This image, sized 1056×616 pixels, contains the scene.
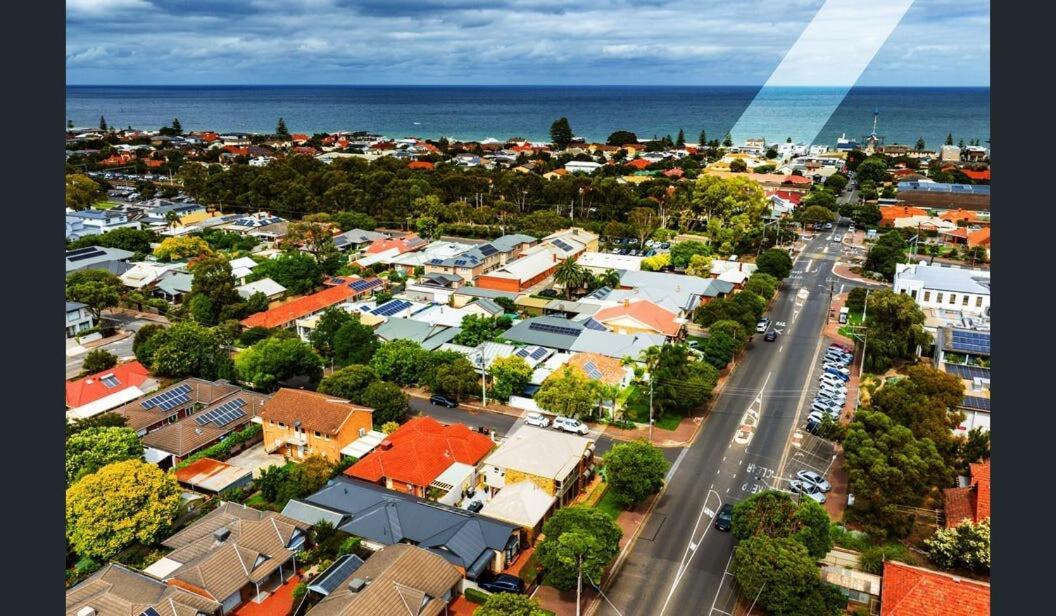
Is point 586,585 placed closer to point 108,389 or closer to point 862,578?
point 862,578

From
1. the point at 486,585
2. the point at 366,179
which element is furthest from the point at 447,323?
the point at 366,179

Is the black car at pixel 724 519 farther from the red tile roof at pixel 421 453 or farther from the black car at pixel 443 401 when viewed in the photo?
the black car at pixel 443 401

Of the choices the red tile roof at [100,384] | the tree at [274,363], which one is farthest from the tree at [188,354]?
the tree at [274,363]

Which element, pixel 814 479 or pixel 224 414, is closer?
pixel 814 479

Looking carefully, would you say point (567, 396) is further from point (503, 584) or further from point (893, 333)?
point (893, 333)

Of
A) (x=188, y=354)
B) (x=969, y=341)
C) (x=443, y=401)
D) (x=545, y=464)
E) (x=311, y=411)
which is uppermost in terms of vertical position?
(x=969, y=341)

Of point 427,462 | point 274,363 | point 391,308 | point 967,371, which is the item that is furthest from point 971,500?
point 391,308

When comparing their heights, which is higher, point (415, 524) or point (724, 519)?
point (415, 524)
